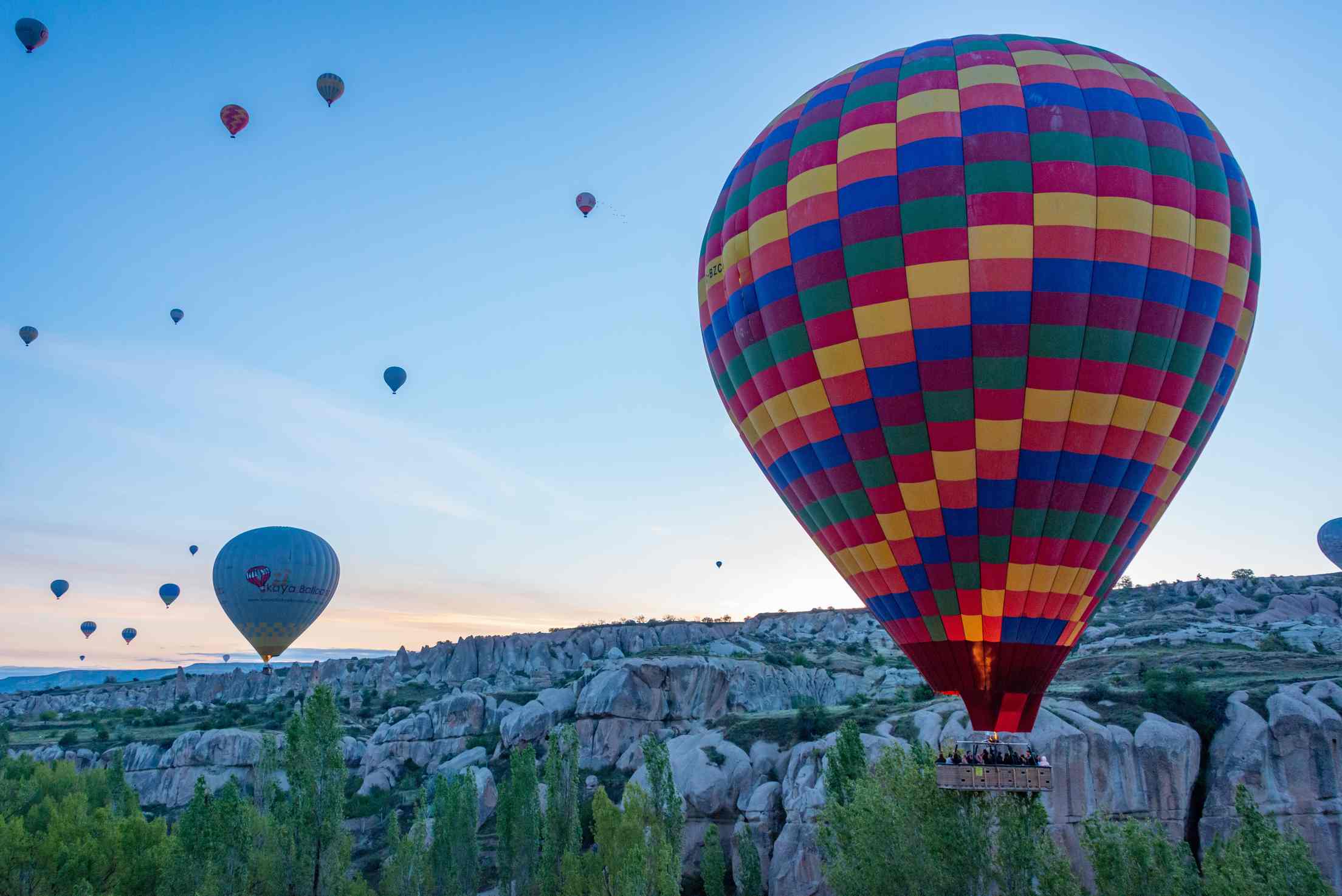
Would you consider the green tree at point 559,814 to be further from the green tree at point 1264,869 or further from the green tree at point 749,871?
the green tree at point 1264,869

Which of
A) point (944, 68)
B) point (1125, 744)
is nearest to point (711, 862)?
point (1125, 744)

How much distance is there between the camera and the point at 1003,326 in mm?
15656

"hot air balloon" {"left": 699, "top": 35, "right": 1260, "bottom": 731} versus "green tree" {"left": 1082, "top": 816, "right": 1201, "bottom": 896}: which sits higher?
"hot air balloon" {"left": 699, "top": 35, "right": 1260, "bottom": 731}

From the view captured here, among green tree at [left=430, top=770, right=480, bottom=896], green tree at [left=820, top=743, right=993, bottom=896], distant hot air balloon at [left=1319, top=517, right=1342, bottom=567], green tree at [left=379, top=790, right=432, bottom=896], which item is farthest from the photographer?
distant hot air balloon at [left=1319, top=517, right=1342, bottom=567]

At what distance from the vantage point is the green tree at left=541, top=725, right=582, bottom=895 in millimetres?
35625

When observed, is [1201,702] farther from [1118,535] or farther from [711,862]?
[1118,535]

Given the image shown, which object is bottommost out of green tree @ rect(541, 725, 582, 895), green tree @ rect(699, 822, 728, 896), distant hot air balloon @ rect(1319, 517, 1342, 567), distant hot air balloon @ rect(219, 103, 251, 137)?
green tree @ rect(699, 822, 728, 896)

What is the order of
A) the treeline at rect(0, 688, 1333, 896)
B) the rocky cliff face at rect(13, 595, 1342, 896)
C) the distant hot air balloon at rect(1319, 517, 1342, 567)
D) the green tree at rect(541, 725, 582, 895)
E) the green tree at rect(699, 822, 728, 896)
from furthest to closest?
the distant hot air balloon at rect(1319, 517, 1342, 567) → the green tree at rect(699, 822, 728, 896) → the green tree at rect(541, 725, 582, 895) → the rocky cliff face at rect(13, 595, 1342, 896) → the treeline at rect(0, 688, 1333, 896)

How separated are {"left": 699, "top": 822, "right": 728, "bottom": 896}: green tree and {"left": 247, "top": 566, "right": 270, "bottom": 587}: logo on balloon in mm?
35672

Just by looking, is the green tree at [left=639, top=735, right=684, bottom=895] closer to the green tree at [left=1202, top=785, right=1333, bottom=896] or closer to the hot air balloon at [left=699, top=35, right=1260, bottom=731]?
the green tree at [left=1202, top=785, right=1333, bottom=896]

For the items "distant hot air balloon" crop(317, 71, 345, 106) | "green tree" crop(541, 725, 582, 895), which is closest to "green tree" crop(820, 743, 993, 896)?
"green tree" crop(541, 725, 582, 895)

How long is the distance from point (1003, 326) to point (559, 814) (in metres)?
30.1

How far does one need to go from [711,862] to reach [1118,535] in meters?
26.3

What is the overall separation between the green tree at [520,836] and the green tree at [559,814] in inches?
20.2
